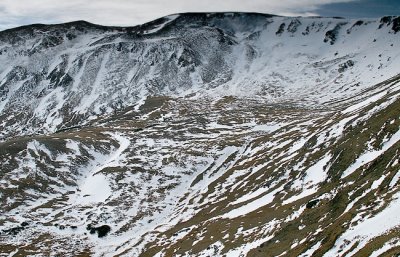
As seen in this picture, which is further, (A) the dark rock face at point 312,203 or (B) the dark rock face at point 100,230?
(B) the dark rock face at point 100,230

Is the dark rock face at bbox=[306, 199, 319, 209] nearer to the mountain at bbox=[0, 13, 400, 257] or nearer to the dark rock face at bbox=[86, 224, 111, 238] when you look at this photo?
the mountain at bbox=[0, 13, 400, 257]

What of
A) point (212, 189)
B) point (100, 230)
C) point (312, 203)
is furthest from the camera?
point (212, 189)

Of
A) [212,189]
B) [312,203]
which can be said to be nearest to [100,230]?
[212,189]

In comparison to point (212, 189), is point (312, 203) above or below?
above

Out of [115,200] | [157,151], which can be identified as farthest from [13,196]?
[157,151]

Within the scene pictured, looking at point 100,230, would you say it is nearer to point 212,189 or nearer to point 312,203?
point 212,189

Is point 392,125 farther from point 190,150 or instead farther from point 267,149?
point 190,150

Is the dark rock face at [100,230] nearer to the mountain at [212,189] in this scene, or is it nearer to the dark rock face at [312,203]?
the mountain at [212,189]

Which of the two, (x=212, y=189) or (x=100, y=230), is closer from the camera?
(x=100, y=230)

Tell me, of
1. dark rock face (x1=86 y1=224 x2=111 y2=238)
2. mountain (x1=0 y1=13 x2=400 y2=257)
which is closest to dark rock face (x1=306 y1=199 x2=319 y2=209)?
mountain (x1=0 y1=13 x2=400 y2=257)

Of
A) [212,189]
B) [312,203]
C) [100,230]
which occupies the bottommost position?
[100,230]

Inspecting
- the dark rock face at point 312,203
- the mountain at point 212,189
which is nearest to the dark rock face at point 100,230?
the mountain at point 212,189
